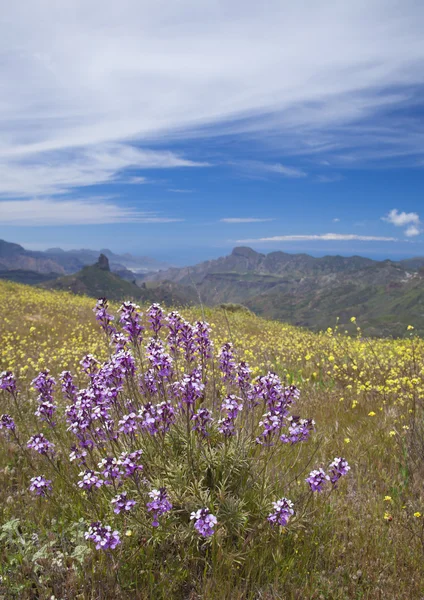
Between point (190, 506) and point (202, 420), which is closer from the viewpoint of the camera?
point (190, 506)

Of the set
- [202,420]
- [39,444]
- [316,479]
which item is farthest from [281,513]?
[39,444]

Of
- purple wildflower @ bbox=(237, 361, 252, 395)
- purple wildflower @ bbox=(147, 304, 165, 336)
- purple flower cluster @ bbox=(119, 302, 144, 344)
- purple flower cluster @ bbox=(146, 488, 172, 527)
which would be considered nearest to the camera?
purple flower cluster @ bbox=(146, 488, 172, 527)

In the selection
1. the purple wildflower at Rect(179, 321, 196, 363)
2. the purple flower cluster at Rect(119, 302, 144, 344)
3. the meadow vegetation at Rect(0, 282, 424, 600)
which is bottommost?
the meadow vegetation at Rect(0, 282, 424, 600)

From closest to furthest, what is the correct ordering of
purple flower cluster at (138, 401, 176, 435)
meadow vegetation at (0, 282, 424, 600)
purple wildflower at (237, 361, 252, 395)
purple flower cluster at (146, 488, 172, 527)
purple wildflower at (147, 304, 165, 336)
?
purple flower cluster at (146, 488, 172, 527) → meadow vegetation at (0, 282, 424, 600) → purple flower cluster at (138, 401, 176, 435) → purple wildflower at (147, 304, 165, 336) → purple wildflower at (237, 361, 252, 395)

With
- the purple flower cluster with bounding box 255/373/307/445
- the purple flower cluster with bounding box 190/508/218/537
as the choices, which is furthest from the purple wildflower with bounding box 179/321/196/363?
the purple flower cluster with bounding box 190/508/218/537

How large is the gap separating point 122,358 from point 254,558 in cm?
247

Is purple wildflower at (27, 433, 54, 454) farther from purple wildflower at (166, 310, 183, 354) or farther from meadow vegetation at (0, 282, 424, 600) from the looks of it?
purple wildflower at (166, 310, 183, 354)

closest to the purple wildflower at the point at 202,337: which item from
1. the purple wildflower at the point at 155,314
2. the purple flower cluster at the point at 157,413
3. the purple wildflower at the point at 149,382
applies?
the purple wildflower at the point at 155,314

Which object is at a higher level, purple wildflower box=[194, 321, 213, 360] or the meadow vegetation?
purple wildflower box=[194, 321, 213, 360]

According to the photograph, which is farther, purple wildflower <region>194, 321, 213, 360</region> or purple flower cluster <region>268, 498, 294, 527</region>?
purple wildflower <region>194, 321, 213, 360</region>

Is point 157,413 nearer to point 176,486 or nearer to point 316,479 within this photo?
point 176,486

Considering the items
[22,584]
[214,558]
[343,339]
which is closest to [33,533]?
[22,584]

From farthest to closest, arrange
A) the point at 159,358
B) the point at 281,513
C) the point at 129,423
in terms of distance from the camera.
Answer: the point at 159,358, the point at 129,423, the point at 281,513

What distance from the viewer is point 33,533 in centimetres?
464
